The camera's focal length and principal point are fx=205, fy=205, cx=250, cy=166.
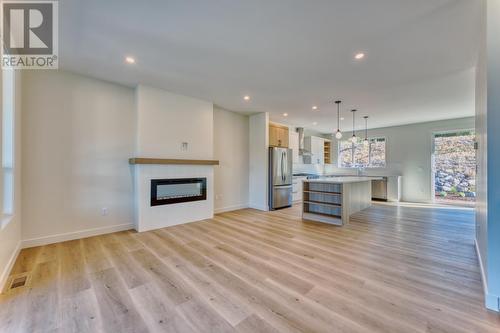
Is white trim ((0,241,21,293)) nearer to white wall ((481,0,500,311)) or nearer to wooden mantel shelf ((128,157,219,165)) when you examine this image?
wooden mantel shelf ((128,157,219,165))

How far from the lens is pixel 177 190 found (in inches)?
170

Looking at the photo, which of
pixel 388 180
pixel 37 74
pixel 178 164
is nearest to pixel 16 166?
pixel 37 74

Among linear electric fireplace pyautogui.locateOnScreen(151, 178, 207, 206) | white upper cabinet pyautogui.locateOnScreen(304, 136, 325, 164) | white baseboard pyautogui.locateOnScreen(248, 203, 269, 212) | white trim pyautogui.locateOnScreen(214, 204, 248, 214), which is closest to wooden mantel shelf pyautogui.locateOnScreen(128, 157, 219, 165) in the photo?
linear electric fireplace pyautogui.locateOnScreen(151, 178, 207, 206)

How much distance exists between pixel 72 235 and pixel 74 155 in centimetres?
132

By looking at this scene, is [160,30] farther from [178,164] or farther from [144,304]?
[144,304]

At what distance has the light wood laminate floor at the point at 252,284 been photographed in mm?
1594

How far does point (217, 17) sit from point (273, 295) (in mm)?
2814

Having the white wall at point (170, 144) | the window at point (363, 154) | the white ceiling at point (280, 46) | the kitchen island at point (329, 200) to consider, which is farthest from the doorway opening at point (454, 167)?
the white wall at point (170, 144)

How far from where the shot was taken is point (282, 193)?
5.94 meters
